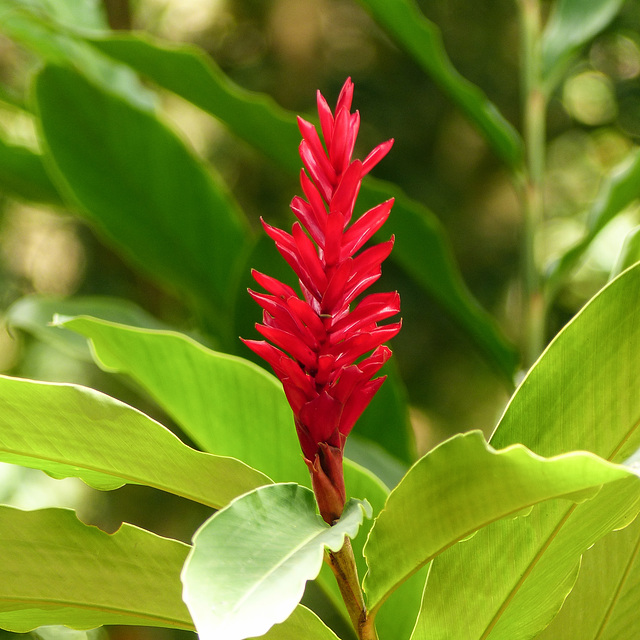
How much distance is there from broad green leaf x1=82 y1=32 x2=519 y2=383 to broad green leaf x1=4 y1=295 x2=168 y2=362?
0.22 meters

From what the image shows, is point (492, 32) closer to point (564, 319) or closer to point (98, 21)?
point (564, 319)

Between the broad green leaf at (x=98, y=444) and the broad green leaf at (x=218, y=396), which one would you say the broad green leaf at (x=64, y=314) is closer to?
the broad green leaf at (x=218, y=396)

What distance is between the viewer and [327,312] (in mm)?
293

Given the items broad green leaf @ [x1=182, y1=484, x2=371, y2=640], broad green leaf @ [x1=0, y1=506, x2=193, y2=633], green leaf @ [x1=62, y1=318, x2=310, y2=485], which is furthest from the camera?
green leaf @ [x1=62, y1=318, x2=310, y2=485]

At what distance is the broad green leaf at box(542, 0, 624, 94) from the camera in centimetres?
74

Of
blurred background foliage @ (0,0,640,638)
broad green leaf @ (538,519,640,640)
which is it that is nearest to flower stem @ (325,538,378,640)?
broad green leaf @ (538,519,640,640)

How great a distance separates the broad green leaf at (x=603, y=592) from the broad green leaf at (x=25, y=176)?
0.74 meters

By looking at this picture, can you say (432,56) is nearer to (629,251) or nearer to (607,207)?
(607,207)

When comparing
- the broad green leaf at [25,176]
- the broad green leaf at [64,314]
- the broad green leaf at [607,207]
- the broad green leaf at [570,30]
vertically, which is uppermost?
the broad green leaf at [25,176]

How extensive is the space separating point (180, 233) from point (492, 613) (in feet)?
1.79

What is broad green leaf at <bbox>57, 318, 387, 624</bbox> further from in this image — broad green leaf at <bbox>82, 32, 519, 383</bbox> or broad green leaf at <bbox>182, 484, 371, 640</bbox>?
broad green leaf at <bbox>82, 32, 519, 383</bbox>

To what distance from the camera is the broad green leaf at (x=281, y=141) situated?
0.65 m

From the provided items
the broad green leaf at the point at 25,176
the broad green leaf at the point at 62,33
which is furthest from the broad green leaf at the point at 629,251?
the broad green leaf at the point at 25,176

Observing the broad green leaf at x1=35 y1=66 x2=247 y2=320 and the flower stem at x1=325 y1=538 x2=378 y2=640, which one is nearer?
the flower stem at x1=325 y1=538 x2=378 y2=640
